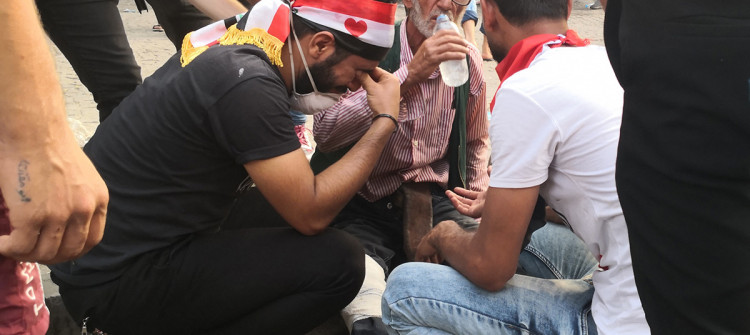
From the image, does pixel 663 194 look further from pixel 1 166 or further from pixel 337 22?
pixel 337 22

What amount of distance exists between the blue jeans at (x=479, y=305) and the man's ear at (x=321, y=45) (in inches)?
27.6

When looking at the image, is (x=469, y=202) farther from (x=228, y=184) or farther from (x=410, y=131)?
(x=228, y=184)

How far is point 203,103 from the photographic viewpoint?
6.68ft

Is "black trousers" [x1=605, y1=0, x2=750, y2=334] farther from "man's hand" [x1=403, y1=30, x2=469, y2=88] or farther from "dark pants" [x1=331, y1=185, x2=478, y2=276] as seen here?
"dark pants" [x1=331, y1=185, x2=478, y2=276]

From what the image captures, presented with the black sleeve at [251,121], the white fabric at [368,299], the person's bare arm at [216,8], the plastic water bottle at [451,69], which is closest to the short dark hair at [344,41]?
the black sleeve at [251,121]

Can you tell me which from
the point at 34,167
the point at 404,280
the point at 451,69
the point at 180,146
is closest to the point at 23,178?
the point at 34,167

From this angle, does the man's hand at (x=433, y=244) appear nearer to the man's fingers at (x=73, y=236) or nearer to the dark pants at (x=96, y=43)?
the man's fingers at (x=73, y=236)

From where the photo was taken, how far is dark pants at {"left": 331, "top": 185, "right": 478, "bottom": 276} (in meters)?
2.88

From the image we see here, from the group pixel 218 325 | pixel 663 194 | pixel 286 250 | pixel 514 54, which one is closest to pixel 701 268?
pixel 663 194

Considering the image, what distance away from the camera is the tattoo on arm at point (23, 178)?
1.03 m

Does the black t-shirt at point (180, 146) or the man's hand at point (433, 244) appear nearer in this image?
the black t-shirt at point (180, 146)

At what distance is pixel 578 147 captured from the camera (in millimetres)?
1838

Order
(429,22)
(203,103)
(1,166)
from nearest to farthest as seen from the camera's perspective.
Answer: (1,166) → (203,103) → (429,22)

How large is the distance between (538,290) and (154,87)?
4.04ft
